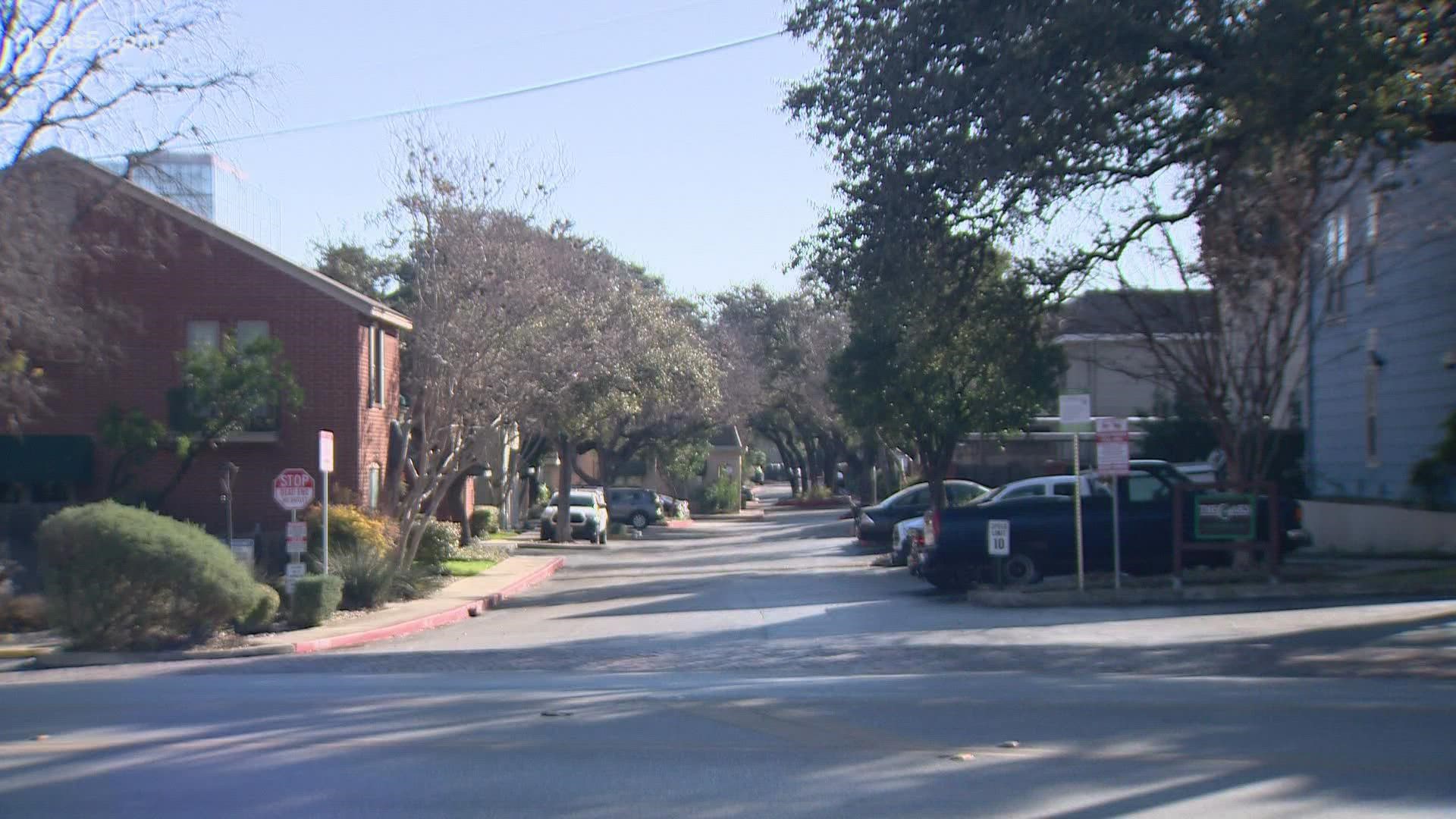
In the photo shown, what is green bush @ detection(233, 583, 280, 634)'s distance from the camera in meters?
17.9

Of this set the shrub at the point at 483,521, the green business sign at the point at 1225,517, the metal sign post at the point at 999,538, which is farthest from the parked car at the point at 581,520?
the green business sign at the point at 1225,517

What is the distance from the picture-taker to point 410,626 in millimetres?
19359

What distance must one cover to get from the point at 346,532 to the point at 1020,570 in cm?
1197

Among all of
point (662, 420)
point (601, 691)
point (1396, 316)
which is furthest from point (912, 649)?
point (662, 420)

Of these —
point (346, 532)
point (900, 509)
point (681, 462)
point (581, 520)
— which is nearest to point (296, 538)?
point (346, 532)

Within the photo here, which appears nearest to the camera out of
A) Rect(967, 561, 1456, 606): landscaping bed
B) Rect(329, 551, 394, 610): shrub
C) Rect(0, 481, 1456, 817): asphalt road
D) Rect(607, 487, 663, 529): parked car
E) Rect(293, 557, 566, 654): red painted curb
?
Rect(0, 481, 1456, 817): asphalt road

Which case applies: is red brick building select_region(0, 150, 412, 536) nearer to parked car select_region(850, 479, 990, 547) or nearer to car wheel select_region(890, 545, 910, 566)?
car wheel select_region(890, 545, 910, 566)

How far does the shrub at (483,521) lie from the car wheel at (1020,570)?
874 inches

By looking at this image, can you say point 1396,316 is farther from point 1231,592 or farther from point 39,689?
point 39,689

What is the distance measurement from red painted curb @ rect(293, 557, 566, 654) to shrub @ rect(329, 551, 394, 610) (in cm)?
128

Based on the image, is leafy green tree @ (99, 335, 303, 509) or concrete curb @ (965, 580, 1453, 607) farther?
leafy green tree @ (99, 335, 303, 509)

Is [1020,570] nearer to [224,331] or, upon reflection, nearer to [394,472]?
[394,472]

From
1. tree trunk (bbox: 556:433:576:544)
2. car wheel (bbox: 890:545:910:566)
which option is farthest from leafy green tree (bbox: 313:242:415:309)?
car wheel (bbox: 890:545:910:566)

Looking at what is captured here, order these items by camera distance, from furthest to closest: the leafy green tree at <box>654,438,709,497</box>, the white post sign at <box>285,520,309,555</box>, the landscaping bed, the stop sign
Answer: the leafy green tree at <box>654,438,709,497</box>, the white post sign at <box>285,520,309,555</box>, the stop sign, the landscaping bed
